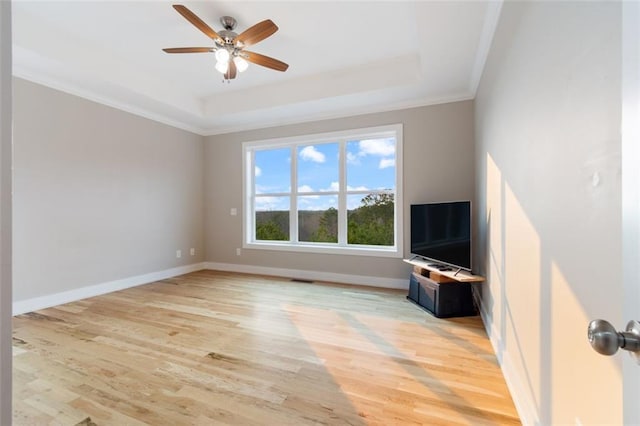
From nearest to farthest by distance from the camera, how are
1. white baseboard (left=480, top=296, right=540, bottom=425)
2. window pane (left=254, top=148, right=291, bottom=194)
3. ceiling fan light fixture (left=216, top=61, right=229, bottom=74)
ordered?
white baseboard (left=480, top=296, right=540, bottom=425)
ceiling fan light fixture (left=216, top=61, right=229, bottom=74)
window pane (left=254, top=148, right=291, bottom=194)

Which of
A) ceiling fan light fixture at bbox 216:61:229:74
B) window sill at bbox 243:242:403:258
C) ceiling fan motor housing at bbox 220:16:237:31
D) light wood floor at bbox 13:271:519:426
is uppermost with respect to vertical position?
ceiling fan motor housing at bbox 220:16:237:31

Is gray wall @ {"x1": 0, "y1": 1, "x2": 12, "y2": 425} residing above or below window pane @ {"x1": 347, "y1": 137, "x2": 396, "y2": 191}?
below

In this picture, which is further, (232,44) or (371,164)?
(371,164)

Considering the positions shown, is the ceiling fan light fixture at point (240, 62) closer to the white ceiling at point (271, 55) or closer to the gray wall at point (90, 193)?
the white ceiling at point (271, 55)

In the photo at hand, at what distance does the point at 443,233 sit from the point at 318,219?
2.01 metres

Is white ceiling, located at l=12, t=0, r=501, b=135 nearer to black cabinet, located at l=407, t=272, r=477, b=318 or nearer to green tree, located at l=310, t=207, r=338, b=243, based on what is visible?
green tree, located at l=310, t=207, r=338, b=243

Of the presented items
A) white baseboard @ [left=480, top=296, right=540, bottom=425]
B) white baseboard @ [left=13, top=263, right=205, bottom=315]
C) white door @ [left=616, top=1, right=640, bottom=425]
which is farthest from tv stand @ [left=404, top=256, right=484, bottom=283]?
white baseboard @ [left=13, top=263, right=205, bottom=315]

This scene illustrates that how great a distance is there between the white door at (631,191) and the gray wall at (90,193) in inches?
173

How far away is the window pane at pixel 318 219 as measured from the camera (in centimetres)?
442

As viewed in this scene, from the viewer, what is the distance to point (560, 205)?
106 cm

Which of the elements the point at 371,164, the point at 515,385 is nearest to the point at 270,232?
the point at 371,164

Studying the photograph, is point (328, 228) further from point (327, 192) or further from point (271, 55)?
point (271, 55)

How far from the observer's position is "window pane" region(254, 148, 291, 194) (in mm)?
4771

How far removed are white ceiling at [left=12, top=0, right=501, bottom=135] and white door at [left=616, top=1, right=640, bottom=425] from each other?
200 centimetres
